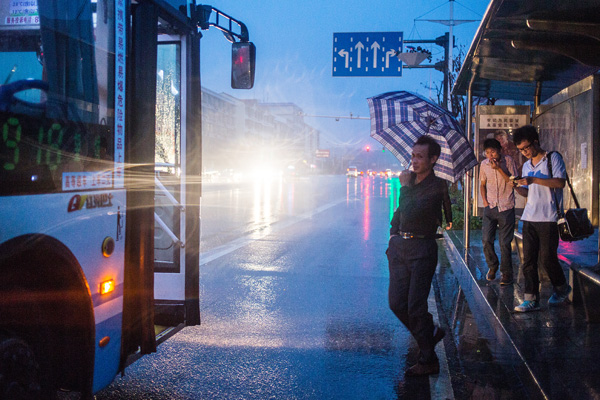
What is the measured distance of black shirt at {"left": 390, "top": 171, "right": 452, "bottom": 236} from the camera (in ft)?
14.4

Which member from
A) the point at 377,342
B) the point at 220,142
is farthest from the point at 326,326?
the point at 220,142

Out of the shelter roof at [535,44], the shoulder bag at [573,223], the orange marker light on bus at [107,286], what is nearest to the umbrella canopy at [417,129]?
the shoulder bag at [573,223]

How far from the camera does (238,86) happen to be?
5.27 m

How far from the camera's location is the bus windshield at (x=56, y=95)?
2.54 meters

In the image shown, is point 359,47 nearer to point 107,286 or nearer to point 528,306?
point 528,306

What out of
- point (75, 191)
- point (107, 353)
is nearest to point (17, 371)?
point (107, 353)

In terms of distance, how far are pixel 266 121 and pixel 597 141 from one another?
331 feet

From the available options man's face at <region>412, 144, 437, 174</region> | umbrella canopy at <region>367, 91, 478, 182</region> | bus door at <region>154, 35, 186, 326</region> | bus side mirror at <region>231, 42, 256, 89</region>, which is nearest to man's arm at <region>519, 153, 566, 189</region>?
umbrella canopy at <region>367, 91, 478, 182</region>

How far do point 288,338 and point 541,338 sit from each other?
94.2 inches

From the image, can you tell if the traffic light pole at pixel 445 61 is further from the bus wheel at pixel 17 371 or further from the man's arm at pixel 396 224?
the bus wheel at pixel 17 371

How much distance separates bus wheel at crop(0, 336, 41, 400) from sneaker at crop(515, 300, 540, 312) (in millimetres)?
4792

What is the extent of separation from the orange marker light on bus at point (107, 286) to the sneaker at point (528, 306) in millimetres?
4319

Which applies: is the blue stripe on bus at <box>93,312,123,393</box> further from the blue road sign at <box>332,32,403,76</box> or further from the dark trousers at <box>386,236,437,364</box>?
the blue road sign at <box>332,32,403,76</box>

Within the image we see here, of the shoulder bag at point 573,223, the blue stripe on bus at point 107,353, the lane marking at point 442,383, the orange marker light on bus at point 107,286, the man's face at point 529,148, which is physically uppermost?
the man's face at point 529,148
